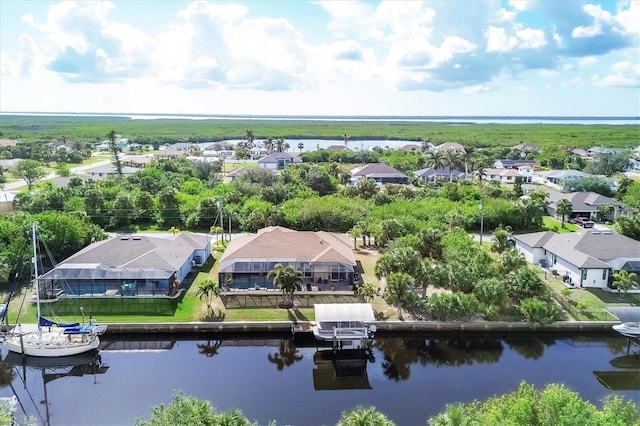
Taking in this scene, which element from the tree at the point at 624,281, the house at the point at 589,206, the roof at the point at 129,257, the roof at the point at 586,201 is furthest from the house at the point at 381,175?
the tree at the point at 624,281

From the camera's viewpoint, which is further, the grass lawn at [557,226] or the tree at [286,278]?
the grass lawn at [557,226]

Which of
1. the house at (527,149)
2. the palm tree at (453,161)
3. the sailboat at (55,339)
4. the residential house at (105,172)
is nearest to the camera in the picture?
the sailboat at (55,339)

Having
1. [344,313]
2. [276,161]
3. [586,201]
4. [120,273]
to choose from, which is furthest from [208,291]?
[276,161]

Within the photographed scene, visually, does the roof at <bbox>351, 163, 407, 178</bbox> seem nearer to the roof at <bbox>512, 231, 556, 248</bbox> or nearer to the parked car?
the parked car

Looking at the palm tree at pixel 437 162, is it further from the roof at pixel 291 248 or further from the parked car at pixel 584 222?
the roof at pixel 291 248

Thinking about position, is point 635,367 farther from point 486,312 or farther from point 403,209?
point 403,209

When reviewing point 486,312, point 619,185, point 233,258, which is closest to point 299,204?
point 233,258

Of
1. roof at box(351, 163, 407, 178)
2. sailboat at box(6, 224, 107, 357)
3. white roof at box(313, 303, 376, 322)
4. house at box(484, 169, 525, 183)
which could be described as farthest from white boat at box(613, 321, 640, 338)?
house at box(484, 169, 525, 183)

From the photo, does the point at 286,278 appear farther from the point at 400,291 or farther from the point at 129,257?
the point at 129,257
